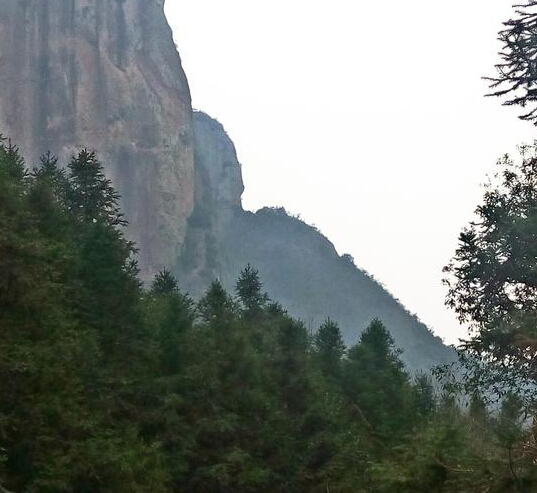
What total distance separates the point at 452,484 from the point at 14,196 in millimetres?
13084

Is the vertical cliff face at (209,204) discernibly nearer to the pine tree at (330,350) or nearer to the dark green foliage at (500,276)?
the pine tree at (330,350)

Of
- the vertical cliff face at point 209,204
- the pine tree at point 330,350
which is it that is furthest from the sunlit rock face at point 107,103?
the pine tree at point 330,350

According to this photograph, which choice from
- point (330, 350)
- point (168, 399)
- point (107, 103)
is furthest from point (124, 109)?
point (168, 399)

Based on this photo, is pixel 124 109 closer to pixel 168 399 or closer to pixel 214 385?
pixel 214 385

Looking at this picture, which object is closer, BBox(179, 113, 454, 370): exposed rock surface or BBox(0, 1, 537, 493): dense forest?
BBox(0, 1, 537, 493): dense forest

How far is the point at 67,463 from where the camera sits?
52.5 feet

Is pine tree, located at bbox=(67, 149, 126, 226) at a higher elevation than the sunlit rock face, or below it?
below

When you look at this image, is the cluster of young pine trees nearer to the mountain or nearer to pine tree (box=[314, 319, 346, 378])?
pine tree (box=[314, 319, 346, 378])

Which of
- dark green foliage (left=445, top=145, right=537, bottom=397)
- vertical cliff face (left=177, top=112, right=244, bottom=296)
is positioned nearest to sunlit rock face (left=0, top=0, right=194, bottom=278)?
vertical cliff face (left=177, top=112, right=244, bottom=296)

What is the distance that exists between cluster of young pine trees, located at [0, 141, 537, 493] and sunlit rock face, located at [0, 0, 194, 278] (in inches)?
2561

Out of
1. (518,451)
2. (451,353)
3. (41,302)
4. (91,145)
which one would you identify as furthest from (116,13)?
(451,353)

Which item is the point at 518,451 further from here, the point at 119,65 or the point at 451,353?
the point at 451,353

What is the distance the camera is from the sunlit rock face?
98.4 metres

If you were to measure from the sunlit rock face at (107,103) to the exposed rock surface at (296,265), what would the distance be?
72.8ft
